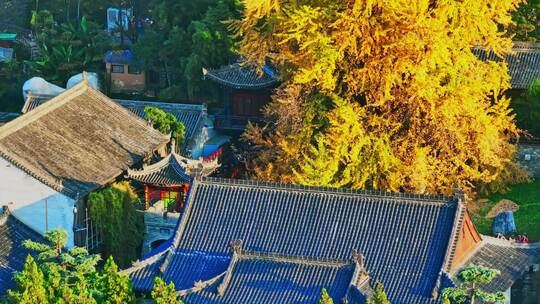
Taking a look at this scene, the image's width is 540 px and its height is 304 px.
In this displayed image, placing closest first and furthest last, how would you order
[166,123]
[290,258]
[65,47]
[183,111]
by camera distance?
[290,258], [166,123], [183,111], [65,47]

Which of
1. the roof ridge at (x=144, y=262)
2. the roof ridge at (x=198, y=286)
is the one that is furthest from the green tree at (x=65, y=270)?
the roof ridge at (x=198, y=286)

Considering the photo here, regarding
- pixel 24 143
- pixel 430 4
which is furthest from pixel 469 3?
pixel 24 143

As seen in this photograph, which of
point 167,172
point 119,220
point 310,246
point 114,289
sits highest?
point 310,246

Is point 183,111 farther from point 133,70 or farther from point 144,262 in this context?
point 144,262

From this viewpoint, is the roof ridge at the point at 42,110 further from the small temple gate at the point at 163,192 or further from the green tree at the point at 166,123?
the small temple gate at the point at 163,192

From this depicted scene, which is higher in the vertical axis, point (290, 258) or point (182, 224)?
point (290, 258)

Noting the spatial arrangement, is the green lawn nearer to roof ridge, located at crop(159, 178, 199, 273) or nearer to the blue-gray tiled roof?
the blue-gray tiled roof

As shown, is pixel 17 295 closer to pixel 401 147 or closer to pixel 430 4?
pixel 401 147

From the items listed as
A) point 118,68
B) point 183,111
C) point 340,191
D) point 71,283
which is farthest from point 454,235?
point 118,68
